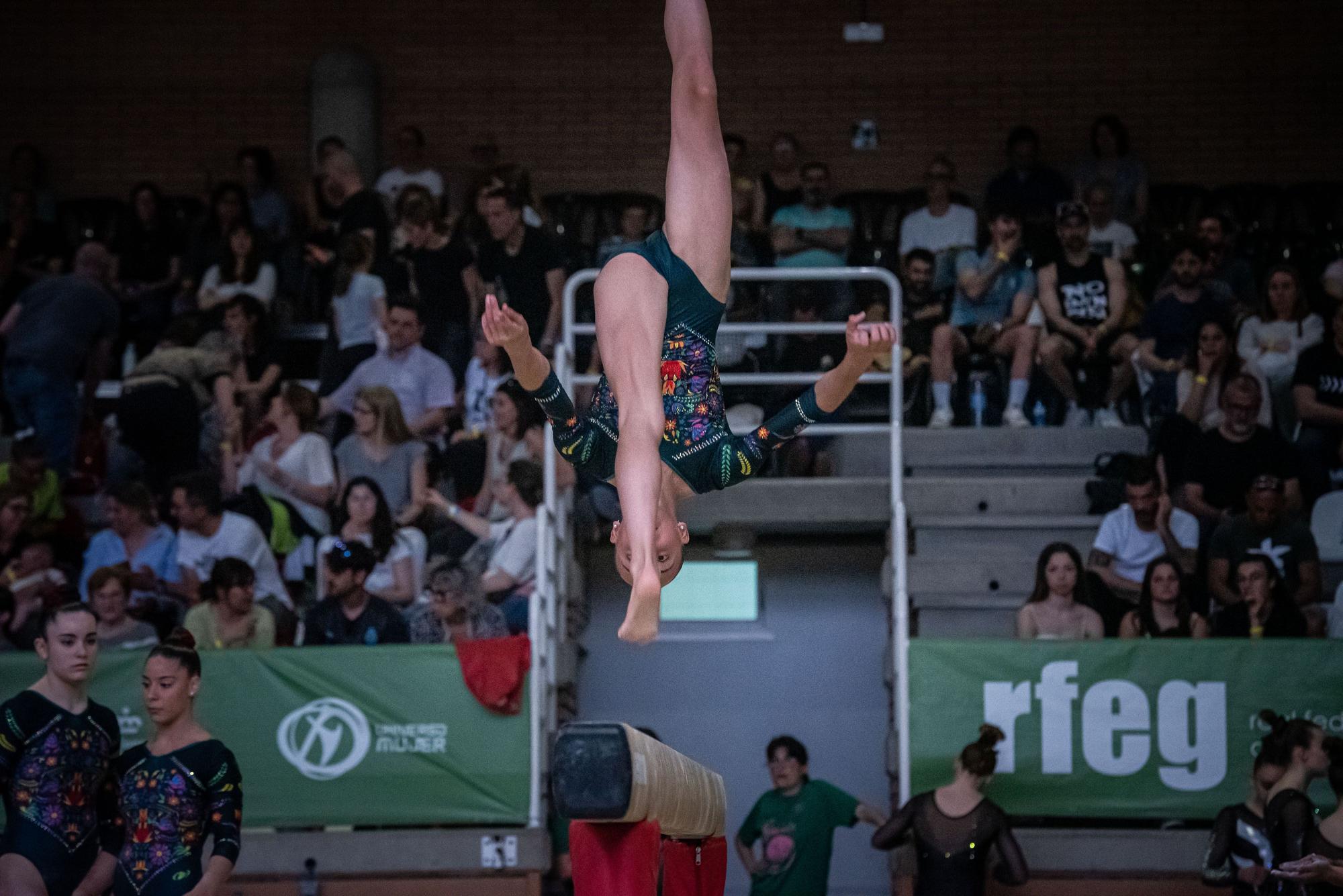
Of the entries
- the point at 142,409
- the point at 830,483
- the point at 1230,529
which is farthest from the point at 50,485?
the point at 1230,529

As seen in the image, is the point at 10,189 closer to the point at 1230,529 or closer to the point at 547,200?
the point at 547,200

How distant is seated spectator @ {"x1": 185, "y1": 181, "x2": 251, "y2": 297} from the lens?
1091cm

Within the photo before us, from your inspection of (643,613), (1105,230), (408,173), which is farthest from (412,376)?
(643,613)

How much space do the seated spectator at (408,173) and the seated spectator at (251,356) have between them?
7.68 feet

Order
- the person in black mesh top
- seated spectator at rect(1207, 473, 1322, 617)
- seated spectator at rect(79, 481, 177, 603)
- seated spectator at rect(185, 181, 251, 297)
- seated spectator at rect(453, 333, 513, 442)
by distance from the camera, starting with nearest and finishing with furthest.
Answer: the person in black mesh top < seated spectator at rect(1207, 473, 1322, 617) < seated spectator at rect(79, 481, 177, 603) < seated spectator at rect(453, 333, 513, 442) < seated spectator at rect(185, 181, 251, 297)

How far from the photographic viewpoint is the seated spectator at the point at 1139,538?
8094 millimetres

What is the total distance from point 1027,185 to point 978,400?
2.58 metres

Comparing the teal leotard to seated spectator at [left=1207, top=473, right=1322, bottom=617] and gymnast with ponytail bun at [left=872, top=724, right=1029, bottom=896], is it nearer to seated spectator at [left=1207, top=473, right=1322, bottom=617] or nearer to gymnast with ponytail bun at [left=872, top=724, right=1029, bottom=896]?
gymnast with ponytail bun at [left=872, top=724, right=1029, bottom=896]

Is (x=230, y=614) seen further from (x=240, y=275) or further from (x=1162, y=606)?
(x=1162, y=606)

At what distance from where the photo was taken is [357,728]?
24.4ft

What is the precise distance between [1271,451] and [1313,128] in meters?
5.11

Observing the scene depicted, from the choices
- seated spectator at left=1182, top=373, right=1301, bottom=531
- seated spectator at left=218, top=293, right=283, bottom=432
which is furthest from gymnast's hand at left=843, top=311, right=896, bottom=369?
seated spectator at left=218, top=293, right=283, bottom=432

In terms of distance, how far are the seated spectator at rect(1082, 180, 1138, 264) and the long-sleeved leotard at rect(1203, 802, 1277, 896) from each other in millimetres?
4606

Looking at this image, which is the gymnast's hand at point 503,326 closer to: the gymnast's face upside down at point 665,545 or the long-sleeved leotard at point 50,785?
the gymnast's face upside down at point 665,545
